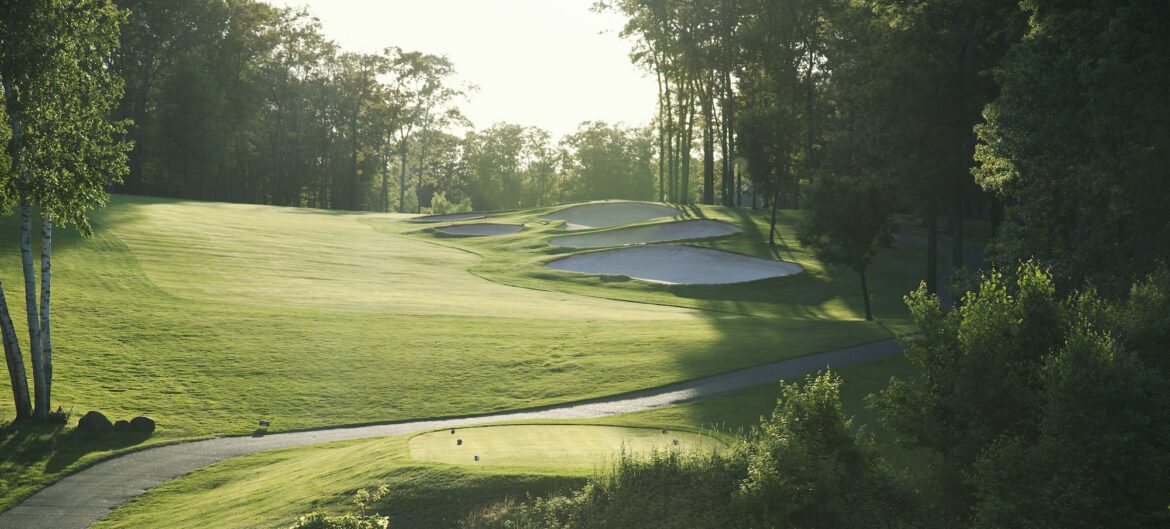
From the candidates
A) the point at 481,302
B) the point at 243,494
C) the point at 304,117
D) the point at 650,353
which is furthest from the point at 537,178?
the point at 243,494

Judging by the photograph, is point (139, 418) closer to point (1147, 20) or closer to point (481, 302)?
point (481, 302)

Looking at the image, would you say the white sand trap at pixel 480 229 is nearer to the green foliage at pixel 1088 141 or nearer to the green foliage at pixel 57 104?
the green foliage at pixel 1088 141

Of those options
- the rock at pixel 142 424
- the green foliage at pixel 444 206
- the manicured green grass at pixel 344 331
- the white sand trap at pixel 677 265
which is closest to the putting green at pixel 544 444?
the manicured green grass at pixel 344 331

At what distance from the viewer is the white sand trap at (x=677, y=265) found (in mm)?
41656

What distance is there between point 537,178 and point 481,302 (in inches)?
4281

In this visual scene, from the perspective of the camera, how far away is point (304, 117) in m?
104

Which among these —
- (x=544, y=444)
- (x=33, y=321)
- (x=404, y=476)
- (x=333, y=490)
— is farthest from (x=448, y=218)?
(x=404, y=476)

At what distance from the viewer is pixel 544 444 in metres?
14.6

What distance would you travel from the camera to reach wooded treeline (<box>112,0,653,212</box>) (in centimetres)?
7988

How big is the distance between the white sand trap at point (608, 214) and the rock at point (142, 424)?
42508 millimetres

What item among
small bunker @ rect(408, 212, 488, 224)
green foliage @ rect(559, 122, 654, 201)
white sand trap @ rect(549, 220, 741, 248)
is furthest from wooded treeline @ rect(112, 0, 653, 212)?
white sand trap @ rect(549, 220, 741, 248)

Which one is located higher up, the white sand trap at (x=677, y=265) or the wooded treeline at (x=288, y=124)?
the wooded treeline at (x=288, y=124)

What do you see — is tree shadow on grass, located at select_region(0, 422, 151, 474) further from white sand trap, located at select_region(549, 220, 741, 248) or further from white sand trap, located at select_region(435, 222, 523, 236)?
white sand trap, located at select_region(435, 222, 523, 236)

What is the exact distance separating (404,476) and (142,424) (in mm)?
9335
